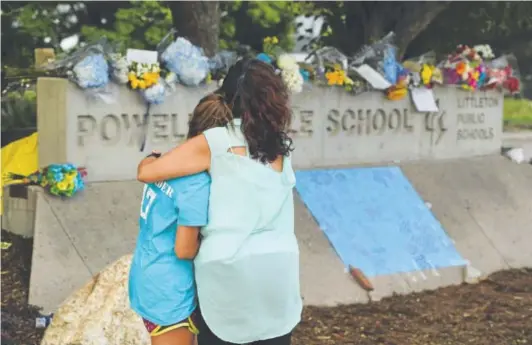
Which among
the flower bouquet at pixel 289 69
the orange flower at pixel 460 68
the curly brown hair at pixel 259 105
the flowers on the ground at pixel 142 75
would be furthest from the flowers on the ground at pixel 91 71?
the orange flower at pixel 460 68

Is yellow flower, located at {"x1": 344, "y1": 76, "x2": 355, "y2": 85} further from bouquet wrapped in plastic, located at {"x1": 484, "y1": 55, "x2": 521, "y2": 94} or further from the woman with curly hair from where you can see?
the woman with curly hair

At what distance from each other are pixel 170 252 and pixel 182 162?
32 centimetres

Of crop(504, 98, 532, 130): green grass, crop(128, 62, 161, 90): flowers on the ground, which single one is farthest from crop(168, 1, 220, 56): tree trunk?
crop(504, 98, 532, 130): green grass

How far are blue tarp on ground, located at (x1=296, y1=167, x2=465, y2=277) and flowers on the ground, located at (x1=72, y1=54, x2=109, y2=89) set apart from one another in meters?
1.97

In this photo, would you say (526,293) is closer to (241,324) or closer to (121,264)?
(121,264)

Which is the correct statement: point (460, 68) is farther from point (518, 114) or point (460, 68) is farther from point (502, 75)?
point (518, 114)

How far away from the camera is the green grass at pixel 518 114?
21.1 meters

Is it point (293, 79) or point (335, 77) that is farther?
point (335, 77)

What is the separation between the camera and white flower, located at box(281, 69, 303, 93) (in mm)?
6846

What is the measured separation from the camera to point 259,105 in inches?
109

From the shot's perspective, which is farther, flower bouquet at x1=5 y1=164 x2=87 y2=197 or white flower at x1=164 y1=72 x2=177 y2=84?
white flower at x1=164 y1=72 x2=177 y2=84

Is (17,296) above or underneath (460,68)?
underneath

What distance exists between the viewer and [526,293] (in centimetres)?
627

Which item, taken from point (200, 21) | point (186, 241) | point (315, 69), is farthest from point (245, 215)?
point (200, 21)
